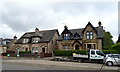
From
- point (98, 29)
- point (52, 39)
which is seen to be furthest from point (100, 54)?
point (52, 39)

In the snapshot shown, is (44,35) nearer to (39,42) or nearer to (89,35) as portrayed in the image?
(39,42)

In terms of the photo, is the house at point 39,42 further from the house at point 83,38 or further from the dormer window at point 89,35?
the dormer window at point 89,35

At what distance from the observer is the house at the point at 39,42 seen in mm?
41562

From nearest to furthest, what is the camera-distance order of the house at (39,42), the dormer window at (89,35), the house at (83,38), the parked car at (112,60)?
the parked car at (112,60)
the house at (83,38)
the dormer window at (89,35)
the house at (39,42)

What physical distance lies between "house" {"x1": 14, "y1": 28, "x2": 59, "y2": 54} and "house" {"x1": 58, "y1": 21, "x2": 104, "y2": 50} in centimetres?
316

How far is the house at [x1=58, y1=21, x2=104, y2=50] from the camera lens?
116 ft

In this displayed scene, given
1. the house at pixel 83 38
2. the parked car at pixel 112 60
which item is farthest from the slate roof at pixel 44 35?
the parked car at pixel 112 60

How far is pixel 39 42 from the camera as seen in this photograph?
141 feet

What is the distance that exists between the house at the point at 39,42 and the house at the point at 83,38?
3.16 metres

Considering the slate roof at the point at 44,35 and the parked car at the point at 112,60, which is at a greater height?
the slate roof at the point at 44,35

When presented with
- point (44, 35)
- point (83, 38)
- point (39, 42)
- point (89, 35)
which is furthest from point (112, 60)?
point (44, 35)

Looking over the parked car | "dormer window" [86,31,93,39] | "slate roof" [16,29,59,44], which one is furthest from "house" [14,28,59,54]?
the parked car

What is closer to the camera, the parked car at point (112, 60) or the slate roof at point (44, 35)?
the parked car at point (112, 60)

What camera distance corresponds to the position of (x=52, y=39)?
42156mm
